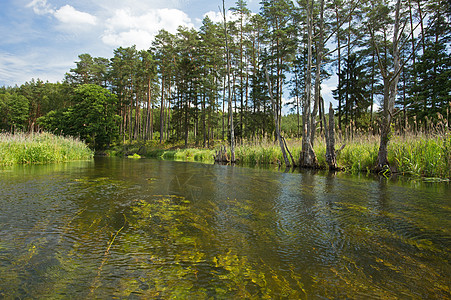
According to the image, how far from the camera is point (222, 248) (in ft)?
6.32

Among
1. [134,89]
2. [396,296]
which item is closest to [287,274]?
[396,296]

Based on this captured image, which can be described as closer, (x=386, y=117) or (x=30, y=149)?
(x=386, y=117)

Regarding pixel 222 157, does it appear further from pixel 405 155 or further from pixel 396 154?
pixel 405 155

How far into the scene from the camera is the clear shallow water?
136cm

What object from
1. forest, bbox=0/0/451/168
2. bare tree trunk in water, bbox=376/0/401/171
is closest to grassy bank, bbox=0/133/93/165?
forest, bbox=0/0/451/168

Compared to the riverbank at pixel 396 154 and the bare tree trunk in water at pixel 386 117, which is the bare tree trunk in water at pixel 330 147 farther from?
the bare tree trunk in water at pixel 386 117

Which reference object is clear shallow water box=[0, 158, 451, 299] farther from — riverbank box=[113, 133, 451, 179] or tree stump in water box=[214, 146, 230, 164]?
tree stump in water box=[214, 146, 230, 164]

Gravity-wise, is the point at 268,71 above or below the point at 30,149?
above

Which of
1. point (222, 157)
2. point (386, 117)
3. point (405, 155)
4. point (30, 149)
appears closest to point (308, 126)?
point (386, 117)

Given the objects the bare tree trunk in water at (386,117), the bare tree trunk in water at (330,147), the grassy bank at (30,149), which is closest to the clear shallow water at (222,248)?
the bare tree trunk in water at (386,117)

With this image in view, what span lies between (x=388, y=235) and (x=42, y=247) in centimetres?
299

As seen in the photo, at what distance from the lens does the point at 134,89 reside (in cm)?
3797

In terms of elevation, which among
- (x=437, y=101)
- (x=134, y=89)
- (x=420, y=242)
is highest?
(x=134, y=89)

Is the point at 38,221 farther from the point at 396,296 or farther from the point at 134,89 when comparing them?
the point at 134,89
